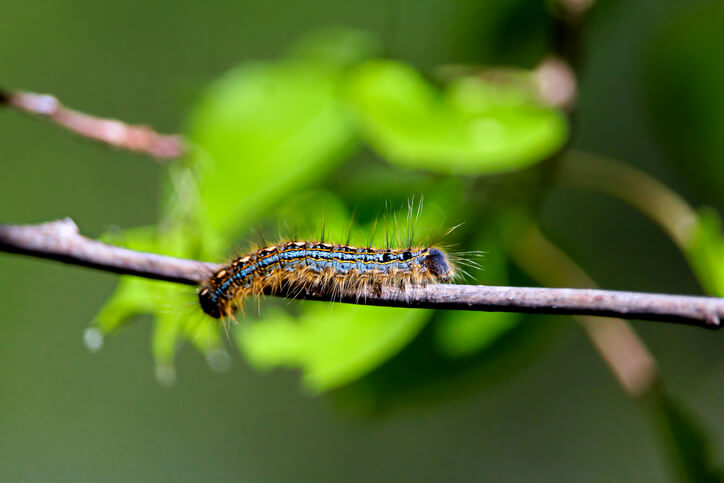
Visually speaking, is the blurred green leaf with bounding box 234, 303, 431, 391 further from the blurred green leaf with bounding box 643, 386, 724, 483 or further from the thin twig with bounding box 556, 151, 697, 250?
the thin twig with bounding box 556, 151, 697, 250

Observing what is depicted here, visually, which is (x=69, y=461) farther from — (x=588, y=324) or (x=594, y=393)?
(x=588, y=324)

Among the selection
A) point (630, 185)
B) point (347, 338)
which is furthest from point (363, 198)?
point (630, 185)

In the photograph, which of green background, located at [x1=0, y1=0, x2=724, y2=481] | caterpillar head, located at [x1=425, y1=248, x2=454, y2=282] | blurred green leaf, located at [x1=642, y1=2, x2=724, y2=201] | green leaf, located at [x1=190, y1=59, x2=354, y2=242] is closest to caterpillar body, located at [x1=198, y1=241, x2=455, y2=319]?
caterpillar head, located at [x1=425, y1=248, x2=454, y2=282]

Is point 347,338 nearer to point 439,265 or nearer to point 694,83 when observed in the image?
point 439,265

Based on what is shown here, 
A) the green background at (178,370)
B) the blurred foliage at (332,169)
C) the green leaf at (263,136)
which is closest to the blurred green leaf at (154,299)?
the blurred foliage at (332,169)

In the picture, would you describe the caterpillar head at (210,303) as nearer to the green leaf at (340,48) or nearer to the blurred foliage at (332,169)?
the blurred foliage at (332,169)
